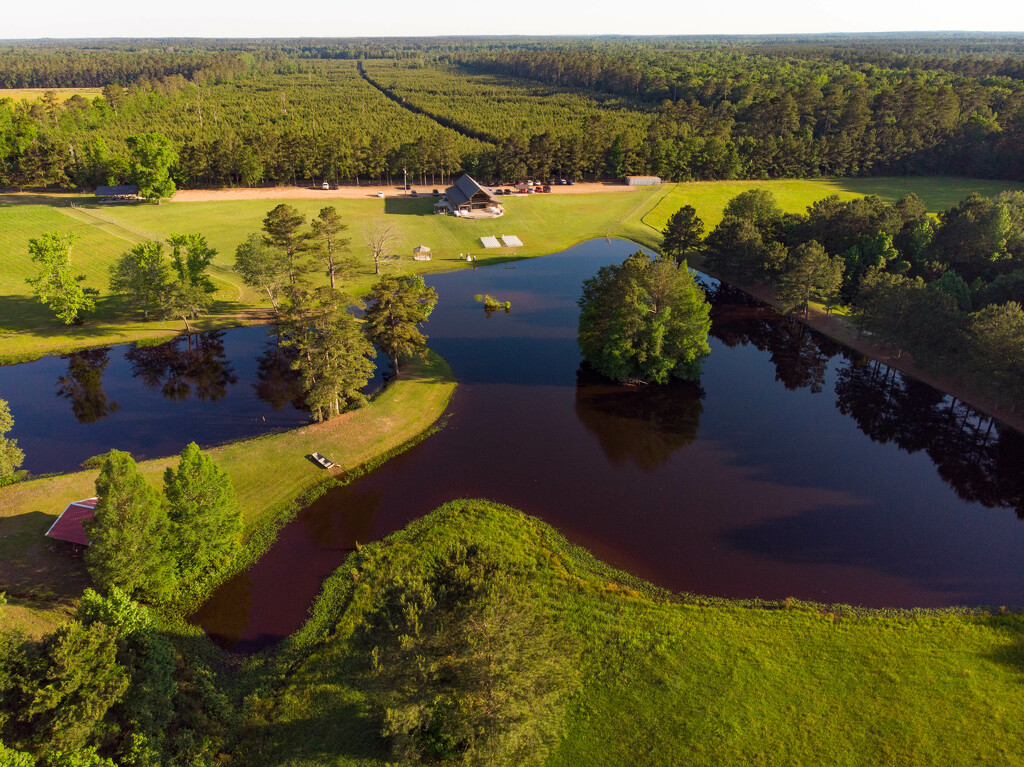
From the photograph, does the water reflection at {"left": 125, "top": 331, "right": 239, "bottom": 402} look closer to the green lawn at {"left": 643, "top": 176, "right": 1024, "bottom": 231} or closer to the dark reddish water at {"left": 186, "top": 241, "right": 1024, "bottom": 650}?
the dark reddish water at {"left": 186, "top": 241, "right": 1024, "bottom": 650}

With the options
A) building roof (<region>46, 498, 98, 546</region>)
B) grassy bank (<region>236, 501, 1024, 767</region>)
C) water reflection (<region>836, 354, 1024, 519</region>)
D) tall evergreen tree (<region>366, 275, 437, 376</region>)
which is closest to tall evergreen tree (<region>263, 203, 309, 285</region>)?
tall evergreen tree (<region>366, 275, 437, 376</region>)

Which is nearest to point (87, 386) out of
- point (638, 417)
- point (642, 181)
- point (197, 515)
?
point (197, 515)

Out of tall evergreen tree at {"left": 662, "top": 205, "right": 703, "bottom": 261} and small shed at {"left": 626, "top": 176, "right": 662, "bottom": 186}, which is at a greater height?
small shed at {"left": 626, "top": 176, "right": 662, "bottom": 186}

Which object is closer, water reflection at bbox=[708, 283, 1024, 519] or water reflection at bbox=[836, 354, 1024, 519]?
water reflection at bbox=[836, 354, 1024, 519]

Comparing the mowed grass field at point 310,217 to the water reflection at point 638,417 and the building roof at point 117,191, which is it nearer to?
the building roof at point 117,191

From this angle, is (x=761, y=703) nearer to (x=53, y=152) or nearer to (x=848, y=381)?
(x=848, y=381)

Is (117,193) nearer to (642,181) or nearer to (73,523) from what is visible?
(73,523)
